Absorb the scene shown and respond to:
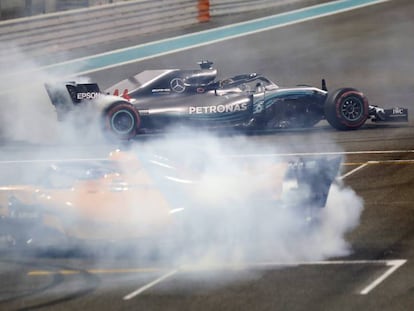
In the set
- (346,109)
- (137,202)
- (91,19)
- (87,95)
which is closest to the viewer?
(137,202)

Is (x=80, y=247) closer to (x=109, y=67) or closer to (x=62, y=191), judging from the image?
(x=62, y=191)

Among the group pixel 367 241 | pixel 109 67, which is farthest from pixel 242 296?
pixel 109 67

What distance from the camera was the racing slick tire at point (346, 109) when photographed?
794 inches

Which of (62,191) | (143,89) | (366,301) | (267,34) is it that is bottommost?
(366,301)

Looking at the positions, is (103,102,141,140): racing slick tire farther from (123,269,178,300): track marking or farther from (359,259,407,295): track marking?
(359,259,407,295): track marking

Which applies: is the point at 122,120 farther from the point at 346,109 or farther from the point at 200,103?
the point at 346,109

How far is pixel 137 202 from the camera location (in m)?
12.2

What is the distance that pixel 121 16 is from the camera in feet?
98.9

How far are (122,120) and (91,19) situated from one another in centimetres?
1036

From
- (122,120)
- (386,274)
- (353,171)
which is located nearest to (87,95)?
(122,120)

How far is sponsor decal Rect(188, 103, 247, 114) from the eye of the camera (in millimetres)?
19859

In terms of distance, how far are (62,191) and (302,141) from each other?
8461 mm

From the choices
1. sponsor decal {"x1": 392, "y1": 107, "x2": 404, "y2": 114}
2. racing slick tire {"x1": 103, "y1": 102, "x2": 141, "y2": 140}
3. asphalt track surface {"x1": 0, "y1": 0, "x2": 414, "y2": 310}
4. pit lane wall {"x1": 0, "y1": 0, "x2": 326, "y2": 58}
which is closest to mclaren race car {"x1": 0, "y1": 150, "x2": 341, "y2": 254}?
asphalt track surface {"x1": 0, "y1": 0, "x2": 414, "y2": 310}

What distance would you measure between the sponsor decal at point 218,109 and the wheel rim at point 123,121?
4.09ft
